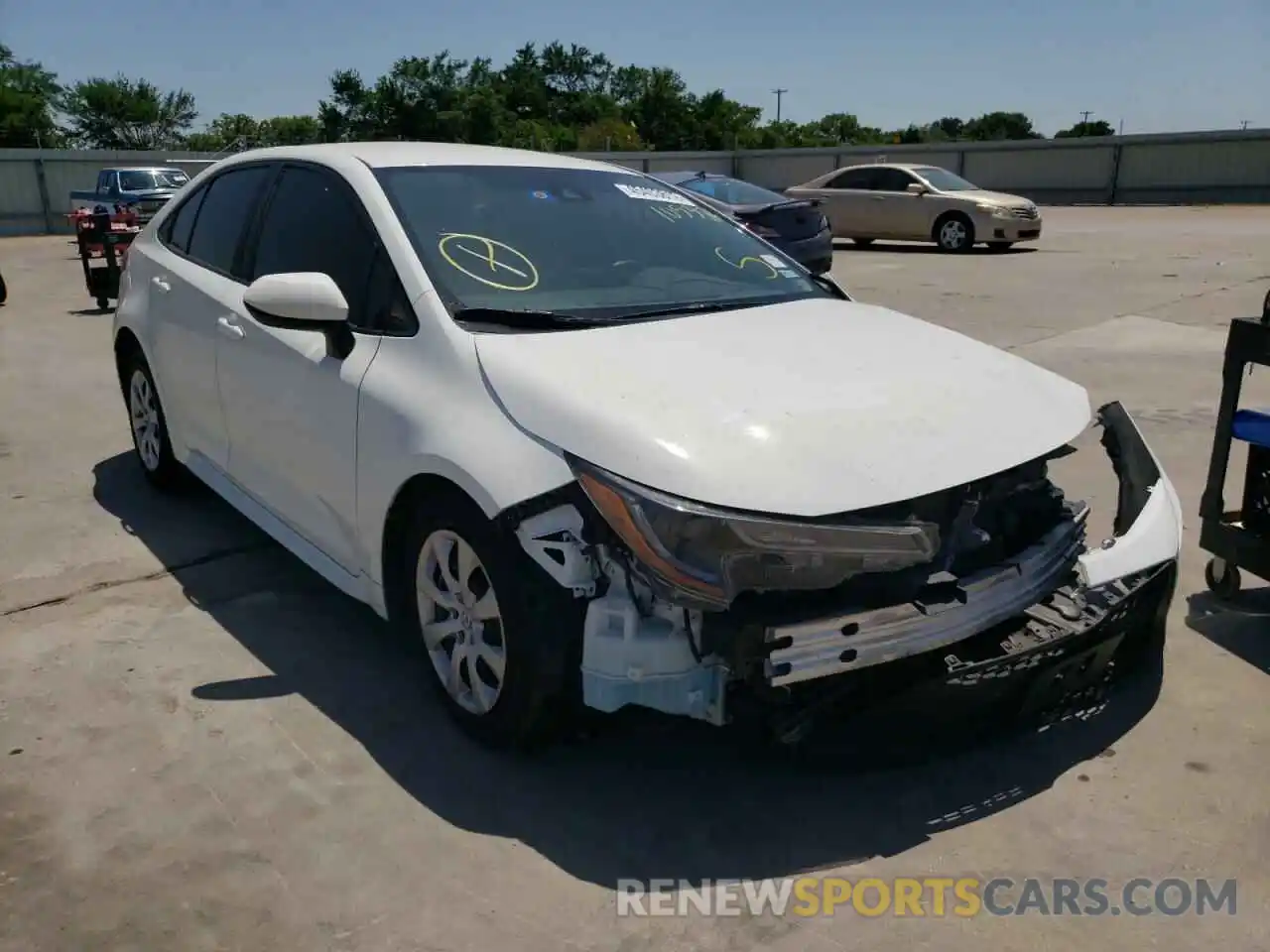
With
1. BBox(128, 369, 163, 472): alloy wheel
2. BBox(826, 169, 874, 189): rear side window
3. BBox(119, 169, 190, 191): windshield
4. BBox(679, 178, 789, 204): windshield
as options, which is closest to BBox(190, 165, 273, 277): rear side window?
BBox(128, 369, 163, 472): alloy wheel

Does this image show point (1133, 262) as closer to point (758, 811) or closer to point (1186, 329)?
point (1186, 329)

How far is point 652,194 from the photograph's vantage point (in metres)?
4.23

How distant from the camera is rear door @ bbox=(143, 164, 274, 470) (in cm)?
427

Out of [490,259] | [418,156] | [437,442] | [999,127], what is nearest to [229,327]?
[418,156]

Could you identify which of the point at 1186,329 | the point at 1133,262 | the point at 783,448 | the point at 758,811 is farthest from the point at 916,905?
the point at 1133,262

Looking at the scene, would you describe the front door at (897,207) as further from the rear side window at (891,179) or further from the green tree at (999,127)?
the green tree at (999,127)

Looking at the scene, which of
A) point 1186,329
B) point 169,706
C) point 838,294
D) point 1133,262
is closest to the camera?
point 169,706

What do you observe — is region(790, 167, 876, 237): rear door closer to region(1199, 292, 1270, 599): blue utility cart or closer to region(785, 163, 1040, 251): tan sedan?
region(785, 163, 1040, 251): tan sedan

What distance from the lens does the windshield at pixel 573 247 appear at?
331 centimetres

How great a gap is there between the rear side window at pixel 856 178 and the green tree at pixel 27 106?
47.5 metres

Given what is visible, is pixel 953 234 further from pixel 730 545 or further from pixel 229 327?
pixel 730 545

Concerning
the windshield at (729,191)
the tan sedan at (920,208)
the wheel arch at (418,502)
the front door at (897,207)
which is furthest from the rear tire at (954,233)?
the wheel arch at (418,502)

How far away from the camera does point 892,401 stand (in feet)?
9.25

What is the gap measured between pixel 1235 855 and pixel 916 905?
2.71 feet
